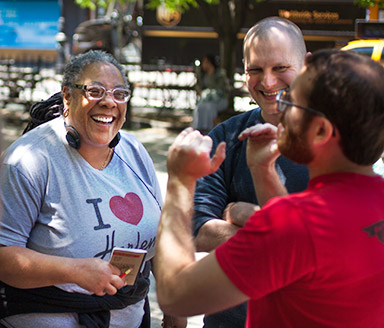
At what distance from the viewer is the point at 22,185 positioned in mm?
2670

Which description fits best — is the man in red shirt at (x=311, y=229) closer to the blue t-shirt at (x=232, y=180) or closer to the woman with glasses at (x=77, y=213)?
the blue t-shirt at (x=232, y=180)

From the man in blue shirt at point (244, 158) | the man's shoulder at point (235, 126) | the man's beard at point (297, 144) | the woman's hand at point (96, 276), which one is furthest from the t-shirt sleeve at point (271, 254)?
the woman's hand at point (96, 276)

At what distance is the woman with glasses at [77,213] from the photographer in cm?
264

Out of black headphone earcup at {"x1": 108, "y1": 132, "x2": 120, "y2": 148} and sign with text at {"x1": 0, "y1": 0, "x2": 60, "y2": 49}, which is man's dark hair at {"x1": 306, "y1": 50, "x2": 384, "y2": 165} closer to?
black headphone earcup at {"x1": 108, "y1": 132, "x2": 120, "y2": 148}

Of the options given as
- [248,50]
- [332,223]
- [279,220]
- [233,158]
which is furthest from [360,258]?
[248,50]

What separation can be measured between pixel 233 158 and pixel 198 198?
0.23 metres

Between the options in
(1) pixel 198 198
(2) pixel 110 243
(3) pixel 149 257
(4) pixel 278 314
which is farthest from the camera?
(3) pixel 149 257

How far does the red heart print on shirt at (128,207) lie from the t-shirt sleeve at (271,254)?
1372mm

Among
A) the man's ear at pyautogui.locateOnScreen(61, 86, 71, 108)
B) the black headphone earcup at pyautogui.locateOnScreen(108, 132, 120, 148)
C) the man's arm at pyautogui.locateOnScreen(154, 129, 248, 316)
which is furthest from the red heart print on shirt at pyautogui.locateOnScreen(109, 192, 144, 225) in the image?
the man's arm at pyautogui.locateOnScreen(154, 129, 248, 316)

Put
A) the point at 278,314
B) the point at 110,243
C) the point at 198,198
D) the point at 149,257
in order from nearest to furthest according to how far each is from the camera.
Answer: the point at 278,314, the point at 198,198, the point at 110,243, the point at 149,257

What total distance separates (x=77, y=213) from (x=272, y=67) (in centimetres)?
110

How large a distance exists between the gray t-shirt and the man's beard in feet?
4.22

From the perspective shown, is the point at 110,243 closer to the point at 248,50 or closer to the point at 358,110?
the point at 248,50

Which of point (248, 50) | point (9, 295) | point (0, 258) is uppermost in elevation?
point (248, 50)
